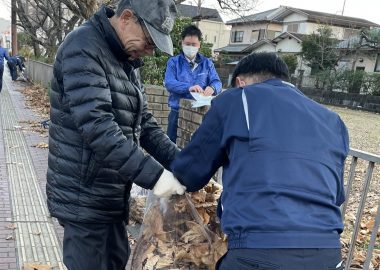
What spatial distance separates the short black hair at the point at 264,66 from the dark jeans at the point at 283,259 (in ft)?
2.45

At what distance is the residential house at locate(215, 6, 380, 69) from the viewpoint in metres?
39.4

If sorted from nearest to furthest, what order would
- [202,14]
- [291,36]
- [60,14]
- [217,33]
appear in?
[60,14] < [202,14] < [291,36] < [217,33]

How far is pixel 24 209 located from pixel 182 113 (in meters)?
2.11

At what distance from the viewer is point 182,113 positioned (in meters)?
5.03

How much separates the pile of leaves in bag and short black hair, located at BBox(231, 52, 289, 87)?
80cm

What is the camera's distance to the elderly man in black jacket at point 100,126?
1840mm

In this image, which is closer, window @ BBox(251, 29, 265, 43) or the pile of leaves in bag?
the pile of leaves in bag

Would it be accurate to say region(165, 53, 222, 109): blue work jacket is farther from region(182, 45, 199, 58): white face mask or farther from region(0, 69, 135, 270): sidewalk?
region(0, 69, 135, 270): sidewalk

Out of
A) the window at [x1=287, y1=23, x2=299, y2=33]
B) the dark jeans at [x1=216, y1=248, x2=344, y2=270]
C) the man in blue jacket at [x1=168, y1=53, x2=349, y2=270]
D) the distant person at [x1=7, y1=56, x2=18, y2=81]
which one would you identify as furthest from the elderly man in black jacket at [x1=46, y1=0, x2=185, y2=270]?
the window at [x1=287, y1=23, x2=299, y2=33]

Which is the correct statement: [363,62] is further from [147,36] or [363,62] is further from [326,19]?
[147,36]

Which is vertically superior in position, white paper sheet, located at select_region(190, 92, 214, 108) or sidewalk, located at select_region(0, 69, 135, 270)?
white paper sheet, located at select_region(190, 92, 214, 108)

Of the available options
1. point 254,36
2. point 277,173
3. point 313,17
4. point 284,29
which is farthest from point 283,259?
point 254,36

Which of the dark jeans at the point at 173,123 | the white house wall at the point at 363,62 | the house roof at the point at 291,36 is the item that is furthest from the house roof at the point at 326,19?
the dark jeans at the point at 173,123

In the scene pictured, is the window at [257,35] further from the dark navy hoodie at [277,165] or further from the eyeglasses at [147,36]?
the dark navy hoodie at [277,165]
